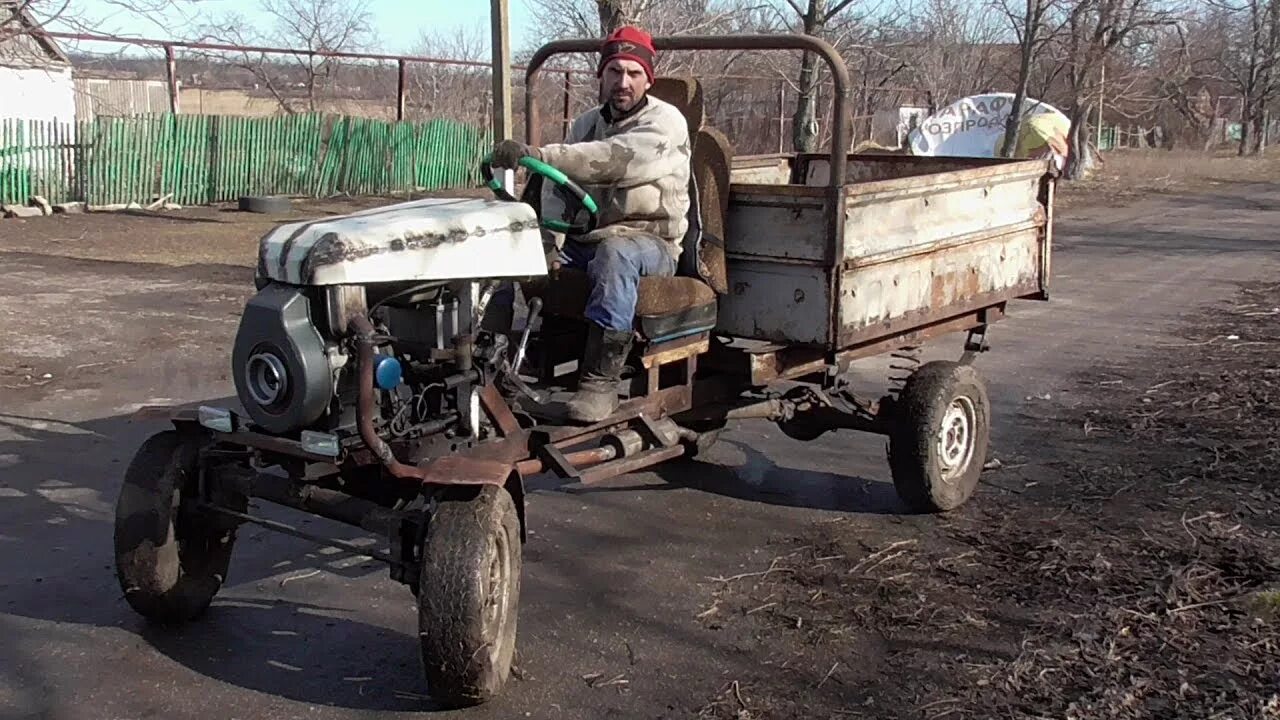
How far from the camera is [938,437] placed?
6.00m

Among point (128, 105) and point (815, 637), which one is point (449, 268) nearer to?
point (815, 637)

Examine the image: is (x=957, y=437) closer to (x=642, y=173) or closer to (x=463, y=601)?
(x=642, y=173)

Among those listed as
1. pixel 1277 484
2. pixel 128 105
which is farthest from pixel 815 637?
pixel 128 105

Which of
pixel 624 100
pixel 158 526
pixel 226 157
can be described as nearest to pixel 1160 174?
pixel 226 157

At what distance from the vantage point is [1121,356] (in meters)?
9.65

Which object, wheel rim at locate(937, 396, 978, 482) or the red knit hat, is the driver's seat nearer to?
the red knit hat

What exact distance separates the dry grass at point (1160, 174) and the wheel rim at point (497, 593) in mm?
21820

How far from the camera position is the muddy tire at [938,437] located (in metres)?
5.98

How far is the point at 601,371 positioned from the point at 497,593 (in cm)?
120

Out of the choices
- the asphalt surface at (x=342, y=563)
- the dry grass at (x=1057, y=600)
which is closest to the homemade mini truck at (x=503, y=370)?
the asphalt surface at (x=342, y=563)

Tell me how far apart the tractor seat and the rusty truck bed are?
299 millimetres

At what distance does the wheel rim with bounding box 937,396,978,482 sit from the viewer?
613 cm

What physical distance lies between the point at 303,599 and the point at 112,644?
725 millimetres

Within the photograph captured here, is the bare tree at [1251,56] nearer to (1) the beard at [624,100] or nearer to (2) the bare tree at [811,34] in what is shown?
(2) the bare tree at [811,34]
